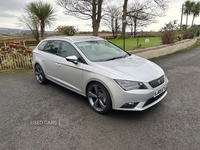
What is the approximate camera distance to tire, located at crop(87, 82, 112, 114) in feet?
9.90

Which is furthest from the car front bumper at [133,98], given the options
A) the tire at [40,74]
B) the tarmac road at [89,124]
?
the tire at [40,74]

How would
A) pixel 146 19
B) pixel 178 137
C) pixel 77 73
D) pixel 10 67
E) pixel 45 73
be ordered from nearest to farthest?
pixel 178 137 < pixel 77 73 < pixel 45 73 < pixel 10 67 < pixel 146 19

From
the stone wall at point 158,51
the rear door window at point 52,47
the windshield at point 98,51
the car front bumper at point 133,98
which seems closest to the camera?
the car front bumper at point 133,98

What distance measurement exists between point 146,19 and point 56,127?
53.2ft

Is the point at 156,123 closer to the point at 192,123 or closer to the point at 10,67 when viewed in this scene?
the point at 192,123

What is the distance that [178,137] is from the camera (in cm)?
254

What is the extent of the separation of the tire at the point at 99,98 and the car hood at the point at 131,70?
0.41m

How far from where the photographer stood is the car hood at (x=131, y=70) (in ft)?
9.54

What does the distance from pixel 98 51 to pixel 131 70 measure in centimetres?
115

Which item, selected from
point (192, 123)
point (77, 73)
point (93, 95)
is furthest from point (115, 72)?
point (192, 123)

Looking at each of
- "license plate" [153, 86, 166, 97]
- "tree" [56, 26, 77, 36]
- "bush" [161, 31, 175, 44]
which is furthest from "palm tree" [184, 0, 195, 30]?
"license plate" [153, 86, 166, 97]

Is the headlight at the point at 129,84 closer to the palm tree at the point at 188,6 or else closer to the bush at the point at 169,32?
the bush at the point at 169,32

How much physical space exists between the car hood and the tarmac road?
0.85 metres

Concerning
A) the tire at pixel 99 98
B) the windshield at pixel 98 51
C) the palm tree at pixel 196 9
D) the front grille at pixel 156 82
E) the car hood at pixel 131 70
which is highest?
the palm tree at pixel 196 9
